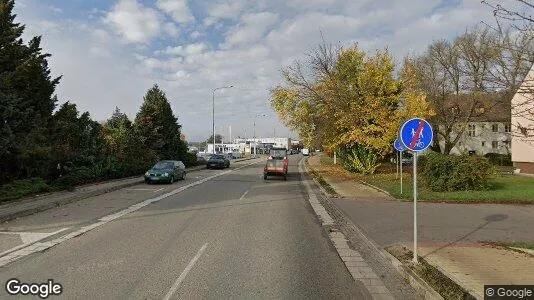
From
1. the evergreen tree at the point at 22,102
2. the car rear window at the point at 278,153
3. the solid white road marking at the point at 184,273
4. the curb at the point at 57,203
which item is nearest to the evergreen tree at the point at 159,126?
the car rear window at the point at 278,153

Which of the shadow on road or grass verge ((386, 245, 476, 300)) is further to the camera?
the shadow on road

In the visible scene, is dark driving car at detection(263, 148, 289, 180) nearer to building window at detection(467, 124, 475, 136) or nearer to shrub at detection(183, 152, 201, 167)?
shrub at detection(183, 152, 201, 167)

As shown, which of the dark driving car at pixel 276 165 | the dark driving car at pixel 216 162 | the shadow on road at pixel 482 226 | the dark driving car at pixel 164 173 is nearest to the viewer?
the shadow on road at pixel 482 226

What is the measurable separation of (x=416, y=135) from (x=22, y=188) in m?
16.4

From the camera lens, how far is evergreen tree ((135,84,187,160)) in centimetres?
3997

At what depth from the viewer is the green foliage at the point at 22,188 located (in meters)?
18.0

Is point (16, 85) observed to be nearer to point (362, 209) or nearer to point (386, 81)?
point (362, 209)

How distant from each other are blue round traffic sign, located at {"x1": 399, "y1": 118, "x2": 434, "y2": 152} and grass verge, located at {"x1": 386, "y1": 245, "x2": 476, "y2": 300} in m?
1.99

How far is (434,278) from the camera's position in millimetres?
7012

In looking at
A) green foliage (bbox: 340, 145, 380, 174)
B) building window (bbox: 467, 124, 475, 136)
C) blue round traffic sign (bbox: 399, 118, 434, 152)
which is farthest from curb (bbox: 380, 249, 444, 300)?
building window (bbox: 467, 124, 475, 136)

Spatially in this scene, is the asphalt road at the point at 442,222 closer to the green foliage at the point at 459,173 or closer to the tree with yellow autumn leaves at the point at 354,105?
the green foliage at the point at 459,173

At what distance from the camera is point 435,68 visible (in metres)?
52.0

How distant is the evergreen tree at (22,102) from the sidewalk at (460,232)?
41.6ft

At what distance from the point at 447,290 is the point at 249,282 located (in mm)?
2759
